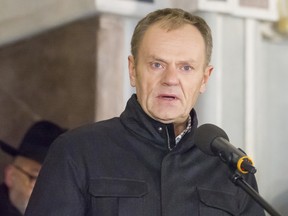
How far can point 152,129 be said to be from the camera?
5.85 ft

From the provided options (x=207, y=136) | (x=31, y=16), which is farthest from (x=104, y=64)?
(x=207, y=136)

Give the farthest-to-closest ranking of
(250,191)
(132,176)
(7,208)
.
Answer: (7,208), (132,176), (250,191)

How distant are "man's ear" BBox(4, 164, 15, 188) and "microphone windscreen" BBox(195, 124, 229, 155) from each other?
1.52 meters

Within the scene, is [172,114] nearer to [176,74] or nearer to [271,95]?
[176,74]

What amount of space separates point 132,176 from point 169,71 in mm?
252

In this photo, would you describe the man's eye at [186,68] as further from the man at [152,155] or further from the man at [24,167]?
A: the man at [24,167]

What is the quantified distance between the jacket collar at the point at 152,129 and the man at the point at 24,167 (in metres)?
1.25

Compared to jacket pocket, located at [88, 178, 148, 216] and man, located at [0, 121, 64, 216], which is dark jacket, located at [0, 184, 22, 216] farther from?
jacket pocket, located at [88, 178, 148, 216]

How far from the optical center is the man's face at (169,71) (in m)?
→ 1.77

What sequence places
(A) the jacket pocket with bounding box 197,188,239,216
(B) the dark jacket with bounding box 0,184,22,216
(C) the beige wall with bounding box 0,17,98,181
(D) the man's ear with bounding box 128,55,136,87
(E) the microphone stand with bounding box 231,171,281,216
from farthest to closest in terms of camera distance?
(C) the beige wall with bounding box 0,17,98,181
(B) the dark jacket with bounding box 0,184,22,216
(D) the man's ear with bounding box 128,55,136,87
(A) the jacket pocket with bounding box 197,188,239,216
(E) the microphone stand with bounding box 231,171,281,216

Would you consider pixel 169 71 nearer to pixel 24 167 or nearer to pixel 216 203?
pixel 216 203

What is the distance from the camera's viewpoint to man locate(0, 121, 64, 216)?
9.70 feet

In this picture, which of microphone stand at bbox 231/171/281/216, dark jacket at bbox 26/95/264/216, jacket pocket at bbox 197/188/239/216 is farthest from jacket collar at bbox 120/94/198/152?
microphone stand at bbox 231/171/281/216

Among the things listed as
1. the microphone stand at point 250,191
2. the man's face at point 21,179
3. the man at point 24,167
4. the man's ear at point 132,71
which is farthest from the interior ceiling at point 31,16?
the microphone stand at point 250,191
